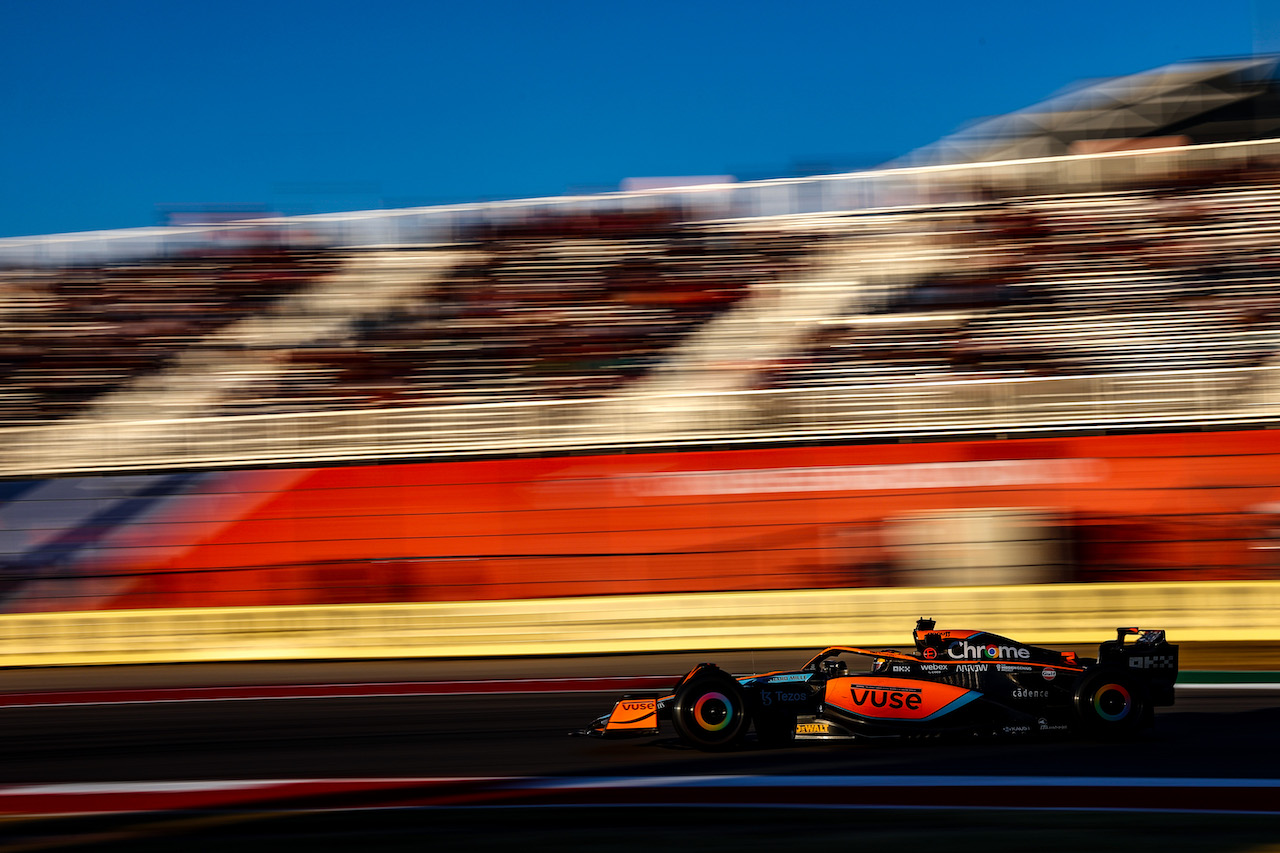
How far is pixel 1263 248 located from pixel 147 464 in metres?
14.9

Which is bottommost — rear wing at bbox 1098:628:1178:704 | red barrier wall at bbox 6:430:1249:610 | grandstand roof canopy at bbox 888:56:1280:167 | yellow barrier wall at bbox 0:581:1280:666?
yellow barrier wall at bbox 0:581:1280:666

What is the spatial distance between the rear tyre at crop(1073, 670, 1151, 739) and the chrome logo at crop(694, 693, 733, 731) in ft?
6.96

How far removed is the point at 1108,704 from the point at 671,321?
33.7 ft

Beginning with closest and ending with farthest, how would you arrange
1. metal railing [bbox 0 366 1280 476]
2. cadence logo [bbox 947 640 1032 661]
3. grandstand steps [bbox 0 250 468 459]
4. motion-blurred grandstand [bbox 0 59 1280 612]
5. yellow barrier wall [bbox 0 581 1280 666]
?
1. cadence logo [bbox 947 640 1032 661]
2. yellow barrier wall [bbox 0 581 1280 666]
3. metal railing [bbox 0 366 1280 476]
4. motion-blurred grandstand [bbox 0 59 1280 612]
5. grandstand steps [bbox 0 250 468 459]

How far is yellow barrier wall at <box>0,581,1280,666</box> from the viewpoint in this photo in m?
11.3

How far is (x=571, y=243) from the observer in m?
18.3

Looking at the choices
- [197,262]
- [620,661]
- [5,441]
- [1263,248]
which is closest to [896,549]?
[620,661]

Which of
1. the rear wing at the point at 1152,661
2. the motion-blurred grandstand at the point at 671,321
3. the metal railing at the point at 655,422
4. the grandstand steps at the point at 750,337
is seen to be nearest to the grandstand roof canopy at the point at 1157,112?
the motion-blurred grandstand at the point at 671,321

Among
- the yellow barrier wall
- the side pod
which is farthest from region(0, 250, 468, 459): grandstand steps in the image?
the side pod

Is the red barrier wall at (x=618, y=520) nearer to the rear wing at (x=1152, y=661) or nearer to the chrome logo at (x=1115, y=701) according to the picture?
the rear wing at (x=1152, y=661)

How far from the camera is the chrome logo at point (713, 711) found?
6.77 m

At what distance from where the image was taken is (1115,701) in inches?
272

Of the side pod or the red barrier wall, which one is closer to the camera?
the side pod

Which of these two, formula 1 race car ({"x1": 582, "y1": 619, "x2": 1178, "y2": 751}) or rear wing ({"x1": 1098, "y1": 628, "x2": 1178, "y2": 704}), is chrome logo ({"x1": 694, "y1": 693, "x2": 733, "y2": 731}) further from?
rear wing ({"x1": 1098, "y1": 628, "x2": 1178, "y2": 704})
